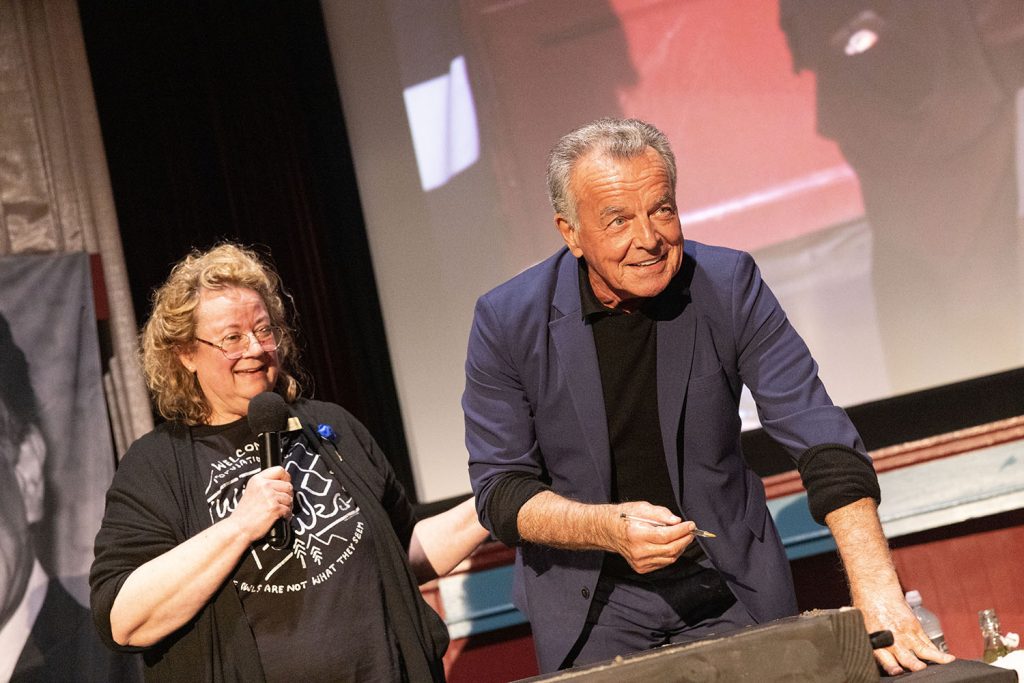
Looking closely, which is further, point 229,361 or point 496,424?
point 229,361

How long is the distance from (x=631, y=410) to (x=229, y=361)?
37.5 inches

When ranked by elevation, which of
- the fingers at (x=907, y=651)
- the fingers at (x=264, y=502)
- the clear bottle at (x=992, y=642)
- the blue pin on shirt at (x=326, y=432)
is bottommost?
the clear bottle at (x=992, y=642)

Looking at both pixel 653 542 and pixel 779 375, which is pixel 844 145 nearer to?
pixel 779 375

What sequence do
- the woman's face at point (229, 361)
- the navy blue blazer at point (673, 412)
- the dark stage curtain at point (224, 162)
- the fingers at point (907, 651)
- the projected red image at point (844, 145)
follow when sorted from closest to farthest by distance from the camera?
1. the fingers at point (907, 651)
2. the navy blue blazer at point (673, 412)
3. the woman's face at point (229, 361)
4. the projected red image at point (844, 145)
5. the dark stage curtain at point (224, 162)

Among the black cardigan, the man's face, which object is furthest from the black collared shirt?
the black cardigan

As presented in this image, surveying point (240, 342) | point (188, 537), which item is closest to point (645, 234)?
point (240, 342)

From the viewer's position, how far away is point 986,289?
10.6ft

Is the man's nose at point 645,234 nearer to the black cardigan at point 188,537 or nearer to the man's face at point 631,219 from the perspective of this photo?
the man's face at point 631,219

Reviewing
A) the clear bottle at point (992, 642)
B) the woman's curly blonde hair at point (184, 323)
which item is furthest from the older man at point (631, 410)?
the clear bottle at point (992, 642)

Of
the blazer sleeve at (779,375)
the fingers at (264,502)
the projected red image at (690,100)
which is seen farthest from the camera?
the projected red image at (690,100)

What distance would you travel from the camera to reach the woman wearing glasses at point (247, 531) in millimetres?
2148

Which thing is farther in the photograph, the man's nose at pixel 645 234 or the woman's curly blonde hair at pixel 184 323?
the woman's curly blonde hair at pixel 184 323

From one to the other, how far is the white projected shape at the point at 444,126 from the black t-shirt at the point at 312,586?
152 cm

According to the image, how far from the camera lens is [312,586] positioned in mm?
2211
